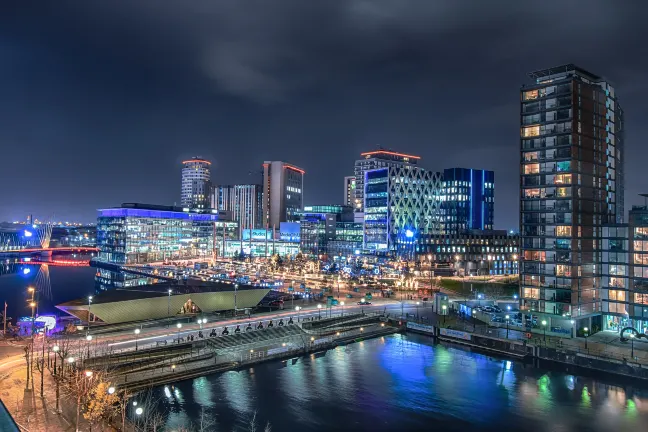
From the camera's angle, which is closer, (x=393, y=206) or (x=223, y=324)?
(x=223, y=324)

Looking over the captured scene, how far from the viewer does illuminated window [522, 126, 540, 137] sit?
70.1 m

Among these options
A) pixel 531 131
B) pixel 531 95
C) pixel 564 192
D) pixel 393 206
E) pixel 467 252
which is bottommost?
pixel 467 252

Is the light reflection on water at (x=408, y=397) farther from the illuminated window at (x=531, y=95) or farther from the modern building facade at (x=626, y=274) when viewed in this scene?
the illuminated window at (x=531, y=95)

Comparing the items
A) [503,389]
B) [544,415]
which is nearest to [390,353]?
[503,389]

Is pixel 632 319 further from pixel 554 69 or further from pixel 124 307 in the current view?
pixel 124 307

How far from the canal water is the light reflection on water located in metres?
0.10

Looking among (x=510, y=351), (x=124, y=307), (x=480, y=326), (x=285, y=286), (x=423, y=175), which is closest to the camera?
(x=510, y=351)

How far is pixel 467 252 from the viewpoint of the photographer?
15150 cm

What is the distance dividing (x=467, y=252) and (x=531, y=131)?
85489 mm

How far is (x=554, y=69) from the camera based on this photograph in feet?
230

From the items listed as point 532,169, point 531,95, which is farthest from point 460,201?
point 532,169

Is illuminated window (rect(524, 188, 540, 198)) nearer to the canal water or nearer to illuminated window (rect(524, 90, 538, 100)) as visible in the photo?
illuminated window (rect(524, 90, 538, 100))

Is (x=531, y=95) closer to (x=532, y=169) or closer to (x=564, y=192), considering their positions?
(x=532, y=169)

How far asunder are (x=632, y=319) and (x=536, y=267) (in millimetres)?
13049
